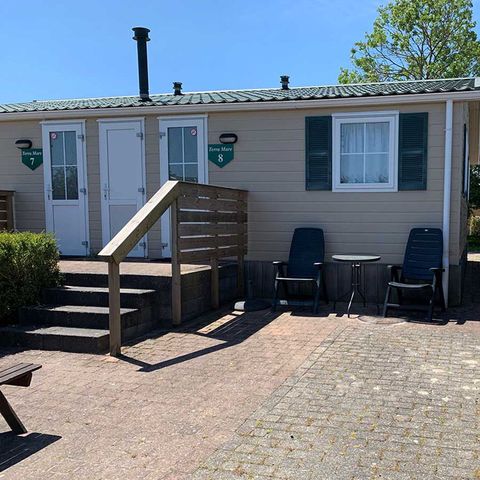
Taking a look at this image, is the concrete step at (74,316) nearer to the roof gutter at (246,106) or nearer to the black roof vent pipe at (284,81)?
the roof gutter at (246,106)

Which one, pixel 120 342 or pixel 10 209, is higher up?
pixel 10 209

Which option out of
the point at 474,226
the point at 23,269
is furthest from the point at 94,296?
the point at 474,226

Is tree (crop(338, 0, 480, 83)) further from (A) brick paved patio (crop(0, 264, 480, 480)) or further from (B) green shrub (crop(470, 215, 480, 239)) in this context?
(A) brick paved patio (crop(0, 264, 480, 480))

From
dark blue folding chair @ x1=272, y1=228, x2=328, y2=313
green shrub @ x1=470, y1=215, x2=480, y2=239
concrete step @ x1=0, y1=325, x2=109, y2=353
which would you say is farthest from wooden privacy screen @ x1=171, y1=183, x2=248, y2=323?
green shrub @ x1=470, y1=215, x2=480, y2=239

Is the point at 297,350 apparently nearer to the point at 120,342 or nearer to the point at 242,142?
the point at 120,342

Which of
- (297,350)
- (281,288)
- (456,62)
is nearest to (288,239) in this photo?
(281,288)

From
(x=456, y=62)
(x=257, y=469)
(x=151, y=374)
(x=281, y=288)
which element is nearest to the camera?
(x=257, y=469)

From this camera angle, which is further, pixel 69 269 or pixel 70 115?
pixel 70 115

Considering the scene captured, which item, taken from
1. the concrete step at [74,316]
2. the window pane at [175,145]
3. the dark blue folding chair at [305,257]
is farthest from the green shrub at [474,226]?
the concrete step at [74,316]

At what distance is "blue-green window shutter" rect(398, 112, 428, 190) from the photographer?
7.50 meters

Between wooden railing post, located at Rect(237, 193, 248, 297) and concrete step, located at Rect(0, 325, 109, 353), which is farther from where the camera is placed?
wooden railing post, located at Rect(237, 193, 248, 297)

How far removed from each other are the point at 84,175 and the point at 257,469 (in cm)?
699

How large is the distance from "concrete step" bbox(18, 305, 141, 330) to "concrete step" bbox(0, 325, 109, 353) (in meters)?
0.10

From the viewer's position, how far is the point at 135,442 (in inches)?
130
